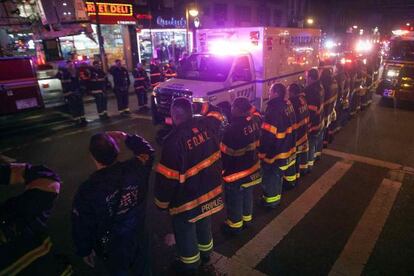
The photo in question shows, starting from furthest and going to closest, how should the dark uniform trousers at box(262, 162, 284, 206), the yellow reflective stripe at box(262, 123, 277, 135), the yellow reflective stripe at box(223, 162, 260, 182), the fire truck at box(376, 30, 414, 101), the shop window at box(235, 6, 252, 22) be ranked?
the shop window at box(235, 6, 252, 22)
the fire truck at box(376, 30, 414, 101)
the dark uniform trousers at box(262, 162, 284, 206)
the yellow reflective stripe at box(262, 123, 277, 135)
the yellow reflective stripe at box(223, 162, 260, 182)

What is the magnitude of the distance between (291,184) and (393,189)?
1951mm

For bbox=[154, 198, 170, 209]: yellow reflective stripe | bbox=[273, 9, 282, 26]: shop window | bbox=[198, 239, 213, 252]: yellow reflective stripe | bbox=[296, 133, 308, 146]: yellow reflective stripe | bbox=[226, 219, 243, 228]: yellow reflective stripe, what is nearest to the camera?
A: bbox=[154, 198, 170, 209]: yellow reflective stripe

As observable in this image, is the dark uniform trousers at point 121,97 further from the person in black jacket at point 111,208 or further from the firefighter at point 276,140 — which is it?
the person in black jacket at point 111,208

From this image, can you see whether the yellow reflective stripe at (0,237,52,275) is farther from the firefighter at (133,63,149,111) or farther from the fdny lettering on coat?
the firefighter at (133,63,149,111)

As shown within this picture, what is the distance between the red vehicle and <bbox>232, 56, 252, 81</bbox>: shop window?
5938 millimetres

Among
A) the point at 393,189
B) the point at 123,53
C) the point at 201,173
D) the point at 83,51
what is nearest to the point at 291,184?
the point at 393,189

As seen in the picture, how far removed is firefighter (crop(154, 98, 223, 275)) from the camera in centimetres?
307

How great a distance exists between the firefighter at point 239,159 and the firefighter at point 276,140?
16.5 inches

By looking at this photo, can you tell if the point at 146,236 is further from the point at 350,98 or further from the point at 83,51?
the point at 83,51

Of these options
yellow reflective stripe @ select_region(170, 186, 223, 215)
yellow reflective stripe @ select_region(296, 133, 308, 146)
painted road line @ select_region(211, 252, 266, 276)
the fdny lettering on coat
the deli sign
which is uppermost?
the deli sign

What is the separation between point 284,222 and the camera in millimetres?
4773

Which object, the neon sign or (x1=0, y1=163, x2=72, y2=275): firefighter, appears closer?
(x1=0, y1=163, x2=72, y2=275): firefighter

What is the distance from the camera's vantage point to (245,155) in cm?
411

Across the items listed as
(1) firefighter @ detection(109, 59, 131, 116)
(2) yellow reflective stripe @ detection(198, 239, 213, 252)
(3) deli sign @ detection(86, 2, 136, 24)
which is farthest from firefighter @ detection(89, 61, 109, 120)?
(3) deli sign @ detection(86, 2, 136, 24)
